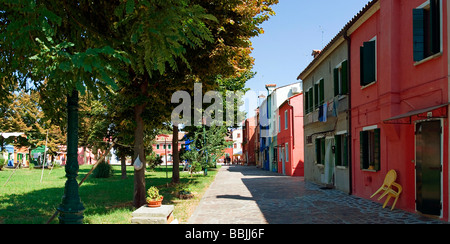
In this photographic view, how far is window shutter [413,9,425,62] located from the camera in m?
8.88

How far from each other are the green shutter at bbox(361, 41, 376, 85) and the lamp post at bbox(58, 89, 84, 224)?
30.7 ft

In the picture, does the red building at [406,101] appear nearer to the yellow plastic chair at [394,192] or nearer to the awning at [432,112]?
the awning at [432,112]

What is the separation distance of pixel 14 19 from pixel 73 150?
2.07 metres

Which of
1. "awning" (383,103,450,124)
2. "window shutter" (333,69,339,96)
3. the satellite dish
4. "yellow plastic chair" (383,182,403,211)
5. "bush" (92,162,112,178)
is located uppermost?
"window shutter" (333,69,339,96)

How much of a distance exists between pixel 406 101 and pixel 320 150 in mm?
9063

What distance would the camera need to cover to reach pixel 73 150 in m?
5.62

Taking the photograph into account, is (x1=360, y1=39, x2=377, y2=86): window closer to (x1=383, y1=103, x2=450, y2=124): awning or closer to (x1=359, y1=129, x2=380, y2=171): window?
(x1=359, y1=129, x2=380, y2=171): window

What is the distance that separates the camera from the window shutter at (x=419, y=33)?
8.88 meters

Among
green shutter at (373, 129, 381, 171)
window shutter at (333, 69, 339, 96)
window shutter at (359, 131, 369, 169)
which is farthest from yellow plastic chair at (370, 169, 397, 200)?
window shutter at (333, 69, 339, 96)

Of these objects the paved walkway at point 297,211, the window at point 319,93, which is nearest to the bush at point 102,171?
the paved walkway at point 297,211

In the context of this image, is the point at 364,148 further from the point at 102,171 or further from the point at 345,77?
the point at 102,171
